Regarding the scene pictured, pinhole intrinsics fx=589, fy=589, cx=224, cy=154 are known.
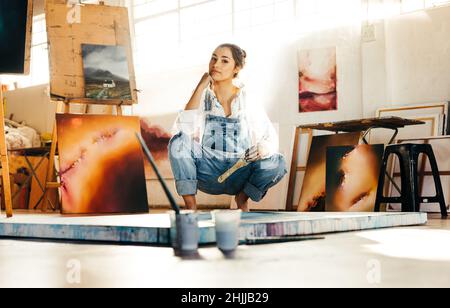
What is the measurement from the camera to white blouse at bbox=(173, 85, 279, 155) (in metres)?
3.68

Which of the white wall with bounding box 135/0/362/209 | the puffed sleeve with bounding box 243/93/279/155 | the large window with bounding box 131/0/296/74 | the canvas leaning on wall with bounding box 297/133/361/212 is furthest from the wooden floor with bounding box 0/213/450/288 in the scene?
the large window with bounding box 131/0/296/74

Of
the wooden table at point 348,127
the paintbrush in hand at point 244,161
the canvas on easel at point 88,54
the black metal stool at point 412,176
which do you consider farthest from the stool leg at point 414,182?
the canvas on easel at point 88,54

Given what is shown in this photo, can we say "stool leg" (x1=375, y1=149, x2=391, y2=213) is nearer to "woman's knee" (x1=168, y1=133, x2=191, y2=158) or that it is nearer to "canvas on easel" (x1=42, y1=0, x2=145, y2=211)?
"woman's knee" (x1=168, y1=133, x2=191, y2=158)

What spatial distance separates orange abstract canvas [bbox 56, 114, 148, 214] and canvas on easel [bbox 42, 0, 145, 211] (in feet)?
1.53

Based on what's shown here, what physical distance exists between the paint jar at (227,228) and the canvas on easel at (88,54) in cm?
288

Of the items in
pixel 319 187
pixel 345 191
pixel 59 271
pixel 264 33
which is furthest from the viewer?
pixel 264 33

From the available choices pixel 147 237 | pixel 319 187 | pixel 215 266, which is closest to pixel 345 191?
pixel 319 187

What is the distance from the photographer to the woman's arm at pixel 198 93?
3.87 meters

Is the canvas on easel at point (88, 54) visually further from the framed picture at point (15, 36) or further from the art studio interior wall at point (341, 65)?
the art studio interior wall at point (341, 65)

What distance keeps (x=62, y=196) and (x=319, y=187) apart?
6.90ft

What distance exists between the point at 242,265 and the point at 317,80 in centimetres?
413

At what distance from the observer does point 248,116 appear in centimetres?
393
